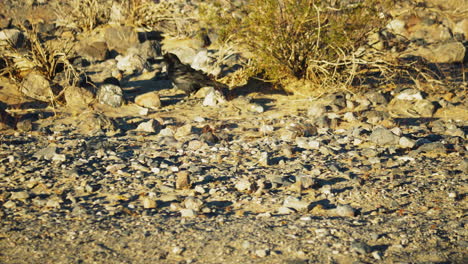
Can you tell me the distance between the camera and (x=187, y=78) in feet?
21.9

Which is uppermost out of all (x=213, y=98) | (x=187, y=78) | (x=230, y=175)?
(x=230, y=175)

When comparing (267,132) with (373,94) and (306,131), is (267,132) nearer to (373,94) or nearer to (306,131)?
(306,131)

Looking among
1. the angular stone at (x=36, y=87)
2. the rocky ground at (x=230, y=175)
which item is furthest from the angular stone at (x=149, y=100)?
the angular stone at (x=36, y=87)

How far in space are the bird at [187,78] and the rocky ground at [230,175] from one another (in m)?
0.13

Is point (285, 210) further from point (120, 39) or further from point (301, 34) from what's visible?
point (120, 39)

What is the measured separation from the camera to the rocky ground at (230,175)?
325 centimetres

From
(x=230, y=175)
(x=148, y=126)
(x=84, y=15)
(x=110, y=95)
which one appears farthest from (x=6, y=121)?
(x=84, y=15)

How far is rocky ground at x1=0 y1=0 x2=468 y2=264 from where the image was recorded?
325 cm

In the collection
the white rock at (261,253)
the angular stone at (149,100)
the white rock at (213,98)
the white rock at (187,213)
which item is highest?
the white rock at (261,253)

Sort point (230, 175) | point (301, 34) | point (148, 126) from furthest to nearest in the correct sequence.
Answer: point (301, 34), point (148, 126), point (230, 175)

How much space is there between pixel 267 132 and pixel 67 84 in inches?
105

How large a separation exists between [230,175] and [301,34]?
292cm

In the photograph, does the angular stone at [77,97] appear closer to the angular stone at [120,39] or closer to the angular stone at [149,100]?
the angular stone at [149,100]

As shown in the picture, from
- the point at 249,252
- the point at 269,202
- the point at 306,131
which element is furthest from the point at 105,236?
the point at 306,131
